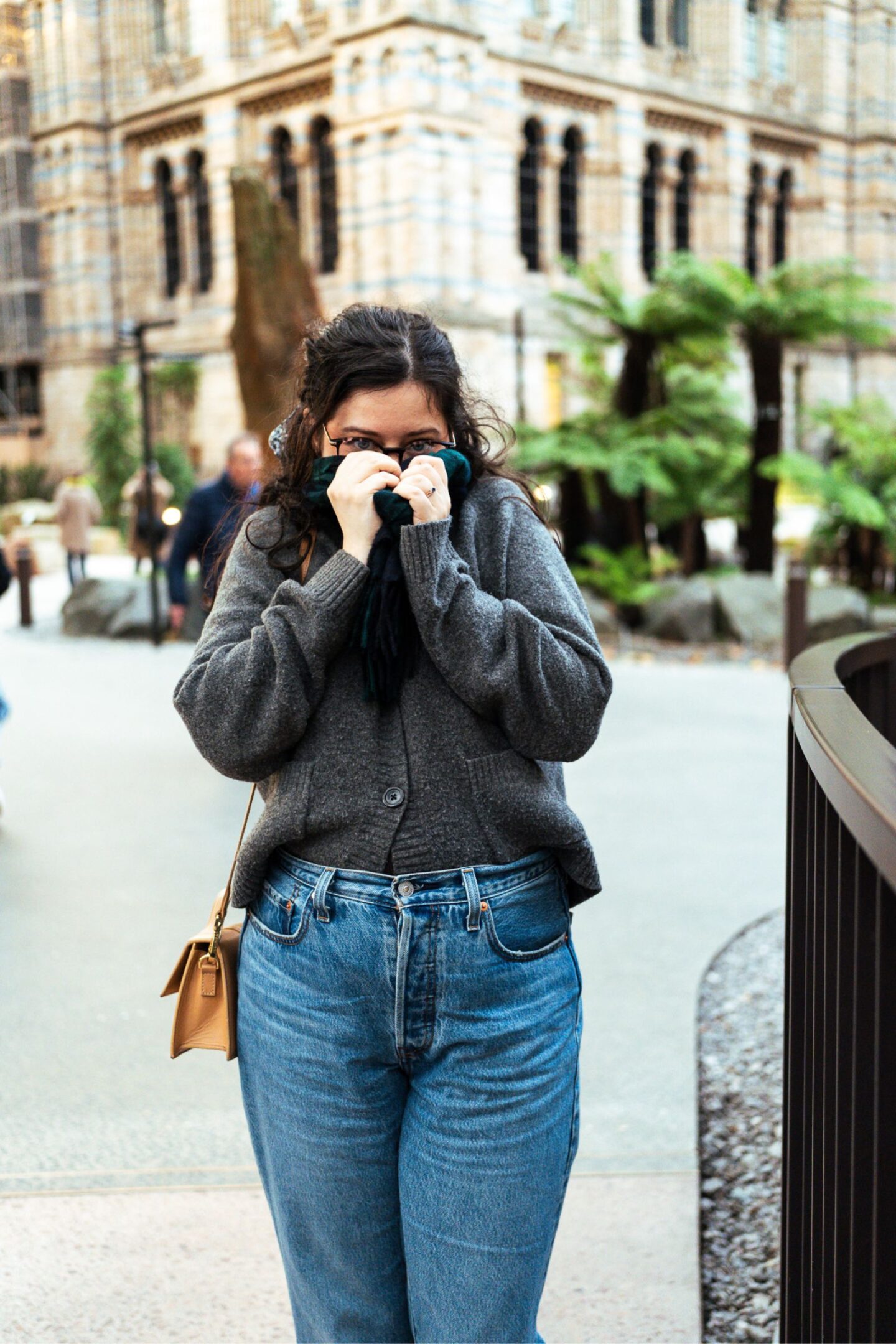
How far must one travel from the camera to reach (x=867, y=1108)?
141cm

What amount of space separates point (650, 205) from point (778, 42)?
556 cm

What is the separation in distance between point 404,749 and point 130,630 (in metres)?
12.1

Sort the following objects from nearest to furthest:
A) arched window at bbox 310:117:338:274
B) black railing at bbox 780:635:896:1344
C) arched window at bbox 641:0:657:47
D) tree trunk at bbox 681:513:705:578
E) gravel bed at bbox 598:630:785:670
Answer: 1. black railing at bbox 780:635:896:1344
2. gravel bed at bbox 598:630:785:670
3. tree trunk at bbox 681:513:705:578
4. arched window at bbox 310:117:338:274
5. arched window at bbox 641:0:657:47

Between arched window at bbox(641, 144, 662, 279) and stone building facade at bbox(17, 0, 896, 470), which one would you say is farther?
arched window at bbox(641, 144, 662, 279)

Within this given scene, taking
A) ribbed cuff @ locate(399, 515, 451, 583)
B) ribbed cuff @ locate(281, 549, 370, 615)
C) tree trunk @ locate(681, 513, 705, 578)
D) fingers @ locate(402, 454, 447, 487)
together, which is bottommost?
tree trunk @ locate(681, 513, 705, 578)

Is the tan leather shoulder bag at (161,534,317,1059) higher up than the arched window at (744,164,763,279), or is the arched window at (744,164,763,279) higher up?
the arched window at (744,164,763,279)

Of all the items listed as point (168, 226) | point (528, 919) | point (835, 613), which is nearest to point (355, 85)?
point (168, 226)

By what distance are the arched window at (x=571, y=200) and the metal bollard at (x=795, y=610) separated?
57.1 feet

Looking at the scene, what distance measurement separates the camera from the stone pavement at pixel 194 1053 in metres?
2.68

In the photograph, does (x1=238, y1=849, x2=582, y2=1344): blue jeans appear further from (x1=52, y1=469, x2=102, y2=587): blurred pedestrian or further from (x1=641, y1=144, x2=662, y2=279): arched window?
(x1=641, y1=144, x2=662, y2=279): arched window

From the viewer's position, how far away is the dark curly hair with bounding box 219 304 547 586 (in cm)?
180

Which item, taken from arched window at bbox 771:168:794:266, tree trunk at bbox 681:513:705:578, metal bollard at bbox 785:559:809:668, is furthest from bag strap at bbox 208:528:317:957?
arched window at bbox 771:168:794:266

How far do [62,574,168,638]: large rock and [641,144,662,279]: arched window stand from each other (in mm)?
17026

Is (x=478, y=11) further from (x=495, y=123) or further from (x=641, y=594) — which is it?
(x=641, y=594)
